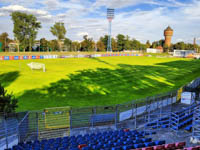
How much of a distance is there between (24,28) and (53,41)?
4636 cm

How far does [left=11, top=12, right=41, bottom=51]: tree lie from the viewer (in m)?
87.1

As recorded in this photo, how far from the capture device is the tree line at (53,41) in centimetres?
8750

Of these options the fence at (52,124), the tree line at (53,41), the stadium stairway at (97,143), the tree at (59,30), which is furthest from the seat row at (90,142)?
the tree at (59,30)

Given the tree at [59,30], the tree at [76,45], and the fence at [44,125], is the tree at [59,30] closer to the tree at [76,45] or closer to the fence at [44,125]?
the tree at [76,45]

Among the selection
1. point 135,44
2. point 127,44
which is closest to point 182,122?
point 127,44

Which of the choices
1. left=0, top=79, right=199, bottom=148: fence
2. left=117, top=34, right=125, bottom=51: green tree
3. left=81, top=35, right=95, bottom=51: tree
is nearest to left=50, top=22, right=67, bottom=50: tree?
left=81, top=35, right=95, bottom=51: tree

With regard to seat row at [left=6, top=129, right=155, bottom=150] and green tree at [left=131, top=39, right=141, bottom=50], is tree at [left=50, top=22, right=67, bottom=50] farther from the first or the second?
seat row at [left=6, top=129, right=155, bottom=150]

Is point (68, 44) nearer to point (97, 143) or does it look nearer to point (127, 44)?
point (127, 44)

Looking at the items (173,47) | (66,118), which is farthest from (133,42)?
(66,118)

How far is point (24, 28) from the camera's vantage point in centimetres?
8812

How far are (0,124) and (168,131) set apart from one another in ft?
37.1

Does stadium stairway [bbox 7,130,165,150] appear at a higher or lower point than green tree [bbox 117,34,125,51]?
lower

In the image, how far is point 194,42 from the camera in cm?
18250

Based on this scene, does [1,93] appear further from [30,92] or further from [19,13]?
[19,13]
